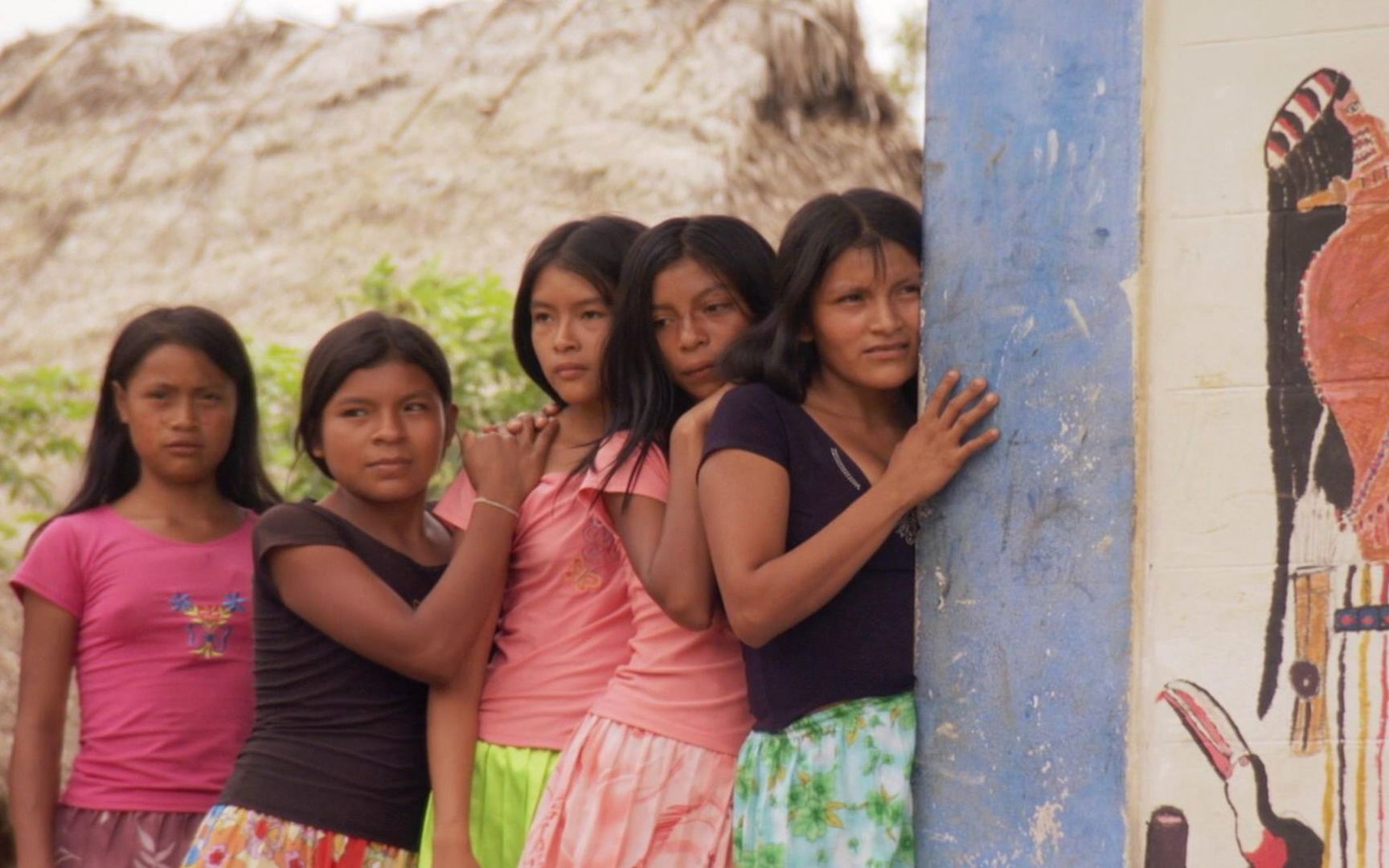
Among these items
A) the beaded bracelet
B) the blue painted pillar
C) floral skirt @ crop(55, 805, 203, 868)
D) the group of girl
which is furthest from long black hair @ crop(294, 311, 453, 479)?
the blue painted pillar

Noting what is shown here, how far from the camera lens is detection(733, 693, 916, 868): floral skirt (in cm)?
242

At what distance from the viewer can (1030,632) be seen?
2381 millimetres

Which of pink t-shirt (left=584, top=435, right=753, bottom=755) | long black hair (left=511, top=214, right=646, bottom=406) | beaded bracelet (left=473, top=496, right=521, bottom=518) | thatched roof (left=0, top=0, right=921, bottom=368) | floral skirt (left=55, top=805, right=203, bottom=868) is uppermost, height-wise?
thatched roof (left=0, top=0, right=921, bottom=368)

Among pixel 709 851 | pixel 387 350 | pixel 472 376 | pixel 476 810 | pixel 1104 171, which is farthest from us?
pixel 472 376

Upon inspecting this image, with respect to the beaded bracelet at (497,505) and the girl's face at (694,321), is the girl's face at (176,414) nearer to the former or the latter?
the beaded bracelet at (497,505)

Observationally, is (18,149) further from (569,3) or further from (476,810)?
(476,810)

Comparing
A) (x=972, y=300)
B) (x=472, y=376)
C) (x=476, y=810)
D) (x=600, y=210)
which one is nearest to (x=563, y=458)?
(x=476, y=810)

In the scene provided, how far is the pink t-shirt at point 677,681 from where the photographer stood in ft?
8.64

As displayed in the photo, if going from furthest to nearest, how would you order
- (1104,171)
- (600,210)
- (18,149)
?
(18,149) → (600,210) → (1104,171)

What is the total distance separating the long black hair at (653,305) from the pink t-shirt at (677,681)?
0.53ft

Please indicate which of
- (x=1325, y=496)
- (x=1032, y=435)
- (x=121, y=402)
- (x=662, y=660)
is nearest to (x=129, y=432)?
(x=121, y=402)

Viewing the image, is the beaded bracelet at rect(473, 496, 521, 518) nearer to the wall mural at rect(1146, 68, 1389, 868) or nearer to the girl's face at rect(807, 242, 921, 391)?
the girl's face at rect(807, 242, 921, 391)

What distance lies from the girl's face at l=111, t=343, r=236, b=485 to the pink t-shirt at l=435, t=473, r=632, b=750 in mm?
753

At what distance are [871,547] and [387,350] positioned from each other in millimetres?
1026
